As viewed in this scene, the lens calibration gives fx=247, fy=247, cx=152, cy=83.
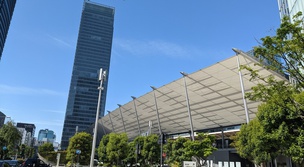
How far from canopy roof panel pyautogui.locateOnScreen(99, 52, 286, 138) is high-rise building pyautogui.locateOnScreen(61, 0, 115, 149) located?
103m

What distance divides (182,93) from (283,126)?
26.0 metres

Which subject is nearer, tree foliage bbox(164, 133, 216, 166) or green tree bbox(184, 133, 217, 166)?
green tree bbox(184, 133, 217, 166)

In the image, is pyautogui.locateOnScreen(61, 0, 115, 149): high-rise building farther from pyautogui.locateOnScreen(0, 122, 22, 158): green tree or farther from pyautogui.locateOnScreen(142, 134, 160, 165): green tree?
pyautogui.locateOnScreen(142, 134, 160, 165): green tree

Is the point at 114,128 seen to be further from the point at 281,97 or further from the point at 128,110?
the point at 281,97

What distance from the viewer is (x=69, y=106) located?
539ft

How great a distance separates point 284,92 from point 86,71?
539 ft

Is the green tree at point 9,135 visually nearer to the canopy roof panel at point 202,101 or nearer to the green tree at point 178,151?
the canopy roof panel at point 202,101

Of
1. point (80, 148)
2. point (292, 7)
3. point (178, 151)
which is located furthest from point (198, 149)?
point (80, 148)

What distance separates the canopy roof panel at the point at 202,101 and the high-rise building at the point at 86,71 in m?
103

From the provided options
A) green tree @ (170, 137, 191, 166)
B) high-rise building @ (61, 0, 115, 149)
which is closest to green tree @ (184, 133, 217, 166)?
green tree @ (170, 137, 191, 166)

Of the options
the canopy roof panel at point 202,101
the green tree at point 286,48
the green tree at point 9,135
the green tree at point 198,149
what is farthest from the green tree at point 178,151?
the green tree at point 9,135

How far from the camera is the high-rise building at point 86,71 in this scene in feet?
536

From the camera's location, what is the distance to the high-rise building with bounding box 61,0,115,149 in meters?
164

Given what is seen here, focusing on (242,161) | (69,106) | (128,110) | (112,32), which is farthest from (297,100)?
(112,32)
